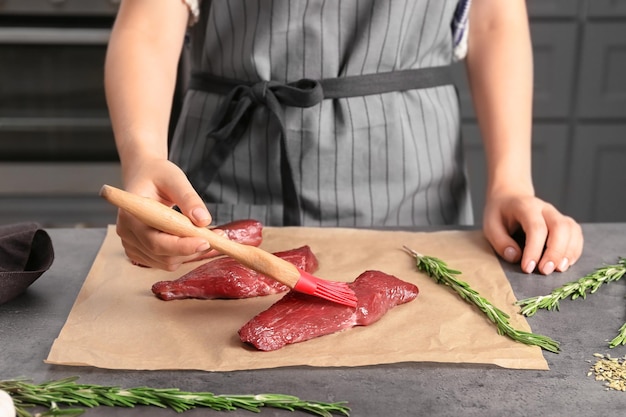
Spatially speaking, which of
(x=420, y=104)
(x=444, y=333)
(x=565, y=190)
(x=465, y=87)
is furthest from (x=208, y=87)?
(x=565, y=190)

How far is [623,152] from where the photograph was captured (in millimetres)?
3043

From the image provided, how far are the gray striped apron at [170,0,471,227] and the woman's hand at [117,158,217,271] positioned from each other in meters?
0.37

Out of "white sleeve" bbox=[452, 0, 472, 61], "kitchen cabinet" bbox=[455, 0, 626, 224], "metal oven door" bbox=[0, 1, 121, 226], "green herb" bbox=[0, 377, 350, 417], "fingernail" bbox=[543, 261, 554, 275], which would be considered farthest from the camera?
"kitchen cabinet" bbox=[455, 0, 626, 224]

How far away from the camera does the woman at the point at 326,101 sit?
1.49m

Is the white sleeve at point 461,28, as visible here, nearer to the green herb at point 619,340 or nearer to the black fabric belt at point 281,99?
the black fabric belt at point 281,99

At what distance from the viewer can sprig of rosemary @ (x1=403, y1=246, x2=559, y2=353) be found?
3.42ft

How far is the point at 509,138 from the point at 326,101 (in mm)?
361

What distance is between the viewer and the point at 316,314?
1.06 meters

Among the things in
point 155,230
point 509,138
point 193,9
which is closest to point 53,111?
point 193,9

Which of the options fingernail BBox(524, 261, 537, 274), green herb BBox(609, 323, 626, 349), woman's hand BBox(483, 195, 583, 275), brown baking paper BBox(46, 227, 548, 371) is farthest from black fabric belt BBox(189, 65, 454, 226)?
green herb BBox(609, 323, 626, 349)

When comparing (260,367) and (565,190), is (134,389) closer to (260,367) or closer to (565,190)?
(260,367)

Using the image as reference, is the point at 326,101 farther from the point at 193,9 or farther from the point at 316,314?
the point at 316,314

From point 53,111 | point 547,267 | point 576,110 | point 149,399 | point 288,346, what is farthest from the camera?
point 576,110

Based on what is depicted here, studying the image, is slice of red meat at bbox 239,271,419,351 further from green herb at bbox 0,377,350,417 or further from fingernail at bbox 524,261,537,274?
fingernail at bbox 524,261,537,274
